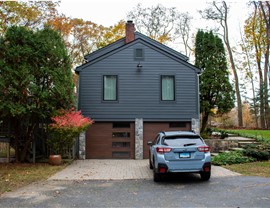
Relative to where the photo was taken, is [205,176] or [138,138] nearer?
[205,176]

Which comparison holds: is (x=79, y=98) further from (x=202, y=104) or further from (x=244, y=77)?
(x=244, y=77)

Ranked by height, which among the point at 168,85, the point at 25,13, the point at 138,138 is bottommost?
the point at 138,138

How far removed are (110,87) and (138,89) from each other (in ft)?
5.29

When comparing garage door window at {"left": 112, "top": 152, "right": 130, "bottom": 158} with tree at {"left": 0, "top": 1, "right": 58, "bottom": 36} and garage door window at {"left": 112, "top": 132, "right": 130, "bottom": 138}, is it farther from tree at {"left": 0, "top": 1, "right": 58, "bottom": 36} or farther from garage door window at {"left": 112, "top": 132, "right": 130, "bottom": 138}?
tree at {"left": 0, "top": 1, "right": 58, "bottom": 36}

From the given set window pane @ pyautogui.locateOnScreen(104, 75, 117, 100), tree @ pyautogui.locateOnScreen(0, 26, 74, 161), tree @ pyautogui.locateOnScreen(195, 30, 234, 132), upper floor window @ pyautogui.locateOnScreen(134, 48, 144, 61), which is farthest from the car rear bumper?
tree @ pyautogui.locateOnScreen(195, 30, 234, 132)

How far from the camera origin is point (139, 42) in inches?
639

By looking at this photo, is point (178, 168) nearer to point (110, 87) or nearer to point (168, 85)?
point (168, 85)

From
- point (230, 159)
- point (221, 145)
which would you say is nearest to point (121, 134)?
point (221, 145)

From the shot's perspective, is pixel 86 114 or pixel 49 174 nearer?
pixel 49 174

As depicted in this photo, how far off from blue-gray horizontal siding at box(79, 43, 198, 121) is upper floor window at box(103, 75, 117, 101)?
0.65 feet

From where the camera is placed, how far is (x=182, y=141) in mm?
8906

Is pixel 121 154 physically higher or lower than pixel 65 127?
lower

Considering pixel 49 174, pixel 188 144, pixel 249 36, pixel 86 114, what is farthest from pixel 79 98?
pixel 249 36

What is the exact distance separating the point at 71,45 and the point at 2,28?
730 centimetres
